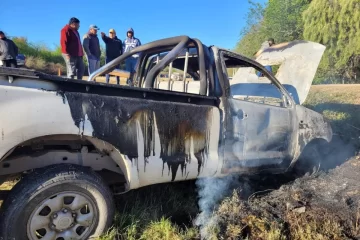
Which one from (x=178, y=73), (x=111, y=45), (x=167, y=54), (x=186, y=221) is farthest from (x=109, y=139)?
(x=111, y=45)

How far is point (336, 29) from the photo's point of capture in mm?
21234

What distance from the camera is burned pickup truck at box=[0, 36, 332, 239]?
2.18 metres

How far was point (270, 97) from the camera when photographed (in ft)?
14.0

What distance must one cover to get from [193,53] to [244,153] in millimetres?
1359

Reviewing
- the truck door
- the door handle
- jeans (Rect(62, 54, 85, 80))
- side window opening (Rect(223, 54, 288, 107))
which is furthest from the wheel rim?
jeans (Rect(62, 54, 85, 80))

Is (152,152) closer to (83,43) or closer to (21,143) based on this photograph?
(21,143)

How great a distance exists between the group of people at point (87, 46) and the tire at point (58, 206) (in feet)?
8.60

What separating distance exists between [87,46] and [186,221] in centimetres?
515

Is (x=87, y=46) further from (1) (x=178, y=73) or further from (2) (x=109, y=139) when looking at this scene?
(2) (x=109, y=139)

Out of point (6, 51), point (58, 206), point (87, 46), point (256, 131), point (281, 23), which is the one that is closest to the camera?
point (58, 206)

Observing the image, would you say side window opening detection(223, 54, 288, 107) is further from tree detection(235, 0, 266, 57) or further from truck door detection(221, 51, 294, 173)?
tree detection(235, 0, 266, 57)

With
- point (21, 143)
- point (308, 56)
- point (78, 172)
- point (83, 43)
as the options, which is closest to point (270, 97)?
point (308, 56)

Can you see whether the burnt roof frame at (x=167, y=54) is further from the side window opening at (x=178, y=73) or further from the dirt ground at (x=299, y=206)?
the dirt ground at (x=299, y=206)

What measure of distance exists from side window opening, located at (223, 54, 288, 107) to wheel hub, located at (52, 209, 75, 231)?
2.01 meters
